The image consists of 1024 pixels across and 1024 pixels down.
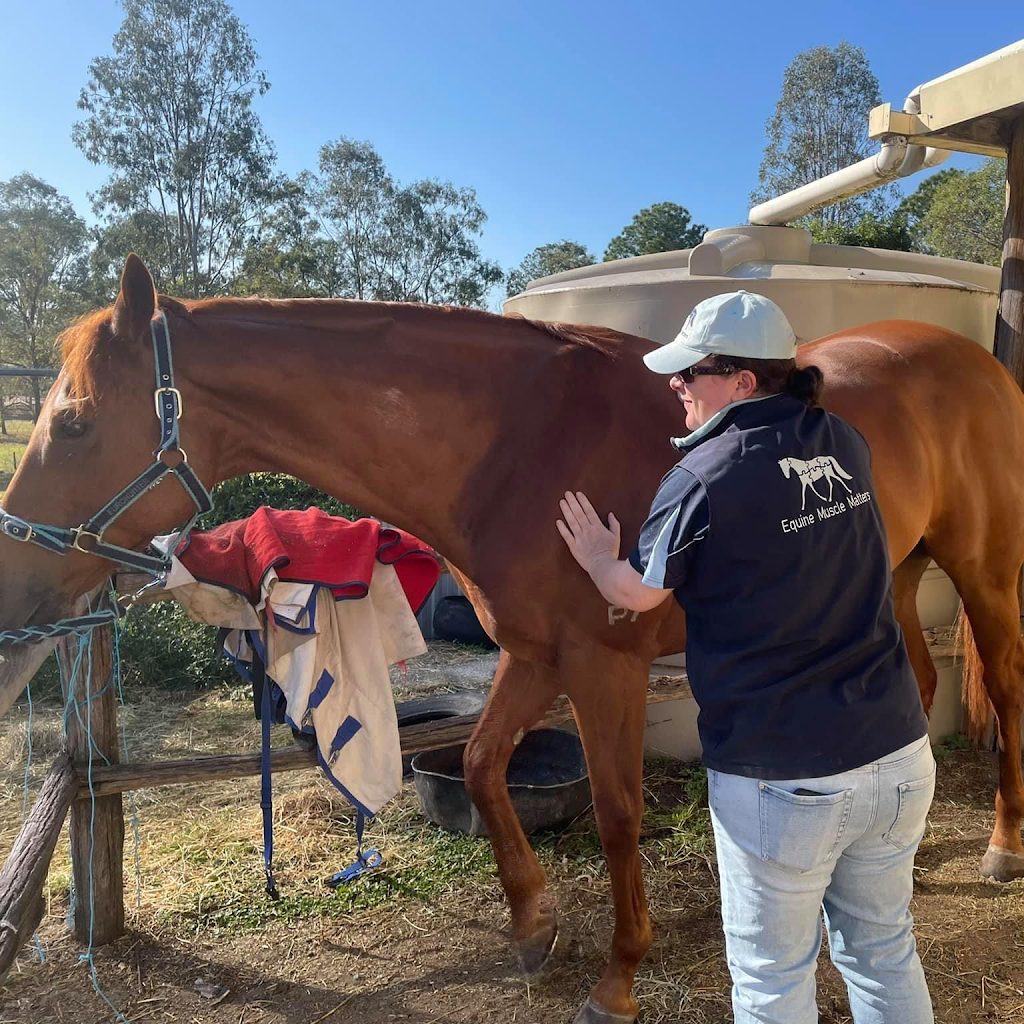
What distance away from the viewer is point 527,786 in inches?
122

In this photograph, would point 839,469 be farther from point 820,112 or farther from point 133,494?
point 820,112

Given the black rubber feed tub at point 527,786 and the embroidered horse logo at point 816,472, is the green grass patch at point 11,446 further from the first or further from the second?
the embroidered horse logo at point 816,472

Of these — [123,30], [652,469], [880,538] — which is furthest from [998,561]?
[123,30]

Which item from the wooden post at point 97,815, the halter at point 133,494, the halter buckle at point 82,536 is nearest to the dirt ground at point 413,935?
→ the wooden post at point 97,815

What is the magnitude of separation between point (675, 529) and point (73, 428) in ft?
4.46

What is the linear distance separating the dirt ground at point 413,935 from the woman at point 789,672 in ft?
3.52

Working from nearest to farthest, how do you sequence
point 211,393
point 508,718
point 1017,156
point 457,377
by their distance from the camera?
point 211,393 < point 457,377 < point 508,718 < point 1017,156

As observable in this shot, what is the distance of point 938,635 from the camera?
12.8 feet

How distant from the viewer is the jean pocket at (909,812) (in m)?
1.39

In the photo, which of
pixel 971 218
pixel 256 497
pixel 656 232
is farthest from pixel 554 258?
pixel 256 497

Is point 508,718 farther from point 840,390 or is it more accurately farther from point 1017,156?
point 1017,156

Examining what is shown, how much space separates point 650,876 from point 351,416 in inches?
83.8

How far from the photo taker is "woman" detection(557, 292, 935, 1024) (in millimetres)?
1321

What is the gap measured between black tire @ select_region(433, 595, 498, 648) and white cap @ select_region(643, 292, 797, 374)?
190 inches
